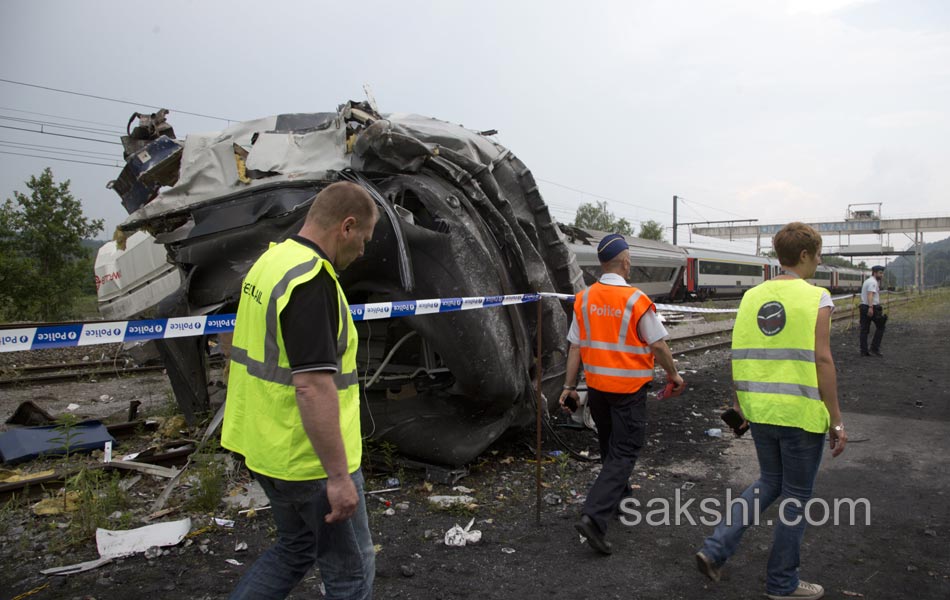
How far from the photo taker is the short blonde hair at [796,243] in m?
3.01

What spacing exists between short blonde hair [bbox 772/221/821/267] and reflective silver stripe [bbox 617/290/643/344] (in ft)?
2.58

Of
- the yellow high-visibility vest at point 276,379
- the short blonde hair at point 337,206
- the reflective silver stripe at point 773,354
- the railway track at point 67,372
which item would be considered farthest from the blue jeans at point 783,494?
the railway track at point 67,372

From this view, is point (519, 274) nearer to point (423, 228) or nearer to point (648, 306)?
→ point (423, 228)

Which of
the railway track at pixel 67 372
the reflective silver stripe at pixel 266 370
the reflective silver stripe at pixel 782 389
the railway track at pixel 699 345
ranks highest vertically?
the reflective silver stripe at pixel 266 370

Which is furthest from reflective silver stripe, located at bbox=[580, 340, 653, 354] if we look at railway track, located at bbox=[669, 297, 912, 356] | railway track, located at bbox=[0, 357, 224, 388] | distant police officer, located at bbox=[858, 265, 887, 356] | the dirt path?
distant police officer, located at bbox=[858, 265, 887, 356]

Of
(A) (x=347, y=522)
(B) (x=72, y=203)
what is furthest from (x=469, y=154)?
(B) (x=72, y=203)

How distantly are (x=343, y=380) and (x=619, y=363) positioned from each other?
2.01 metres

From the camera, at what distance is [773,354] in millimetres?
2930

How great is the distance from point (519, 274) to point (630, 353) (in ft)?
4.77

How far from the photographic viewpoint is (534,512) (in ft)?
13.2

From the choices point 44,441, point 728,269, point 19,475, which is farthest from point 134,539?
point 728,269

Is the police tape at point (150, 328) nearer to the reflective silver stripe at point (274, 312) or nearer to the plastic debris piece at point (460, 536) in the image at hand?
the reflective silver stripe at point (274, 312)

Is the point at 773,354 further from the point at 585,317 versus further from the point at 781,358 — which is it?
the point at 585,317

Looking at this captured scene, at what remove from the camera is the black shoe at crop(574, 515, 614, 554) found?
3318 millimetres
